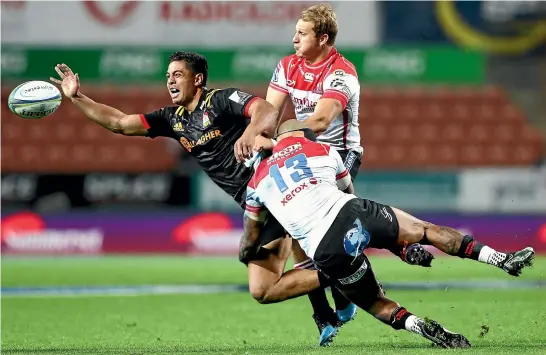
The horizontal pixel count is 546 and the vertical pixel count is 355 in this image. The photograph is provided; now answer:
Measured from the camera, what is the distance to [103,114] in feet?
26.8

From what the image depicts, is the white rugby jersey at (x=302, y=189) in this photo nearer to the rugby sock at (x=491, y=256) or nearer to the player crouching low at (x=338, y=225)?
the player crouching low at (x=338, y=225)

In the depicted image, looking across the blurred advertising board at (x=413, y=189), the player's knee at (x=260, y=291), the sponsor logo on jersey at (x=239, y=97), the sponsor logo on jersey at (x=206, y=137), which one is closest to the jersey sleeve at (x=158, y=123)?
the sponsor logo on jersey at (x=206, y=137)

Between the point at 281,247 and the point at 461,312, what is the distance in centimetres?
303

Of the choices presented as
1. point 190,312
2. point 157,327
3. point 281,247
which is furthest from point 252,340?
point 190,312

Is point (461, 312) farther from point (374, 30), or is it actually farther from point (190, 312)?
point (374, 30)

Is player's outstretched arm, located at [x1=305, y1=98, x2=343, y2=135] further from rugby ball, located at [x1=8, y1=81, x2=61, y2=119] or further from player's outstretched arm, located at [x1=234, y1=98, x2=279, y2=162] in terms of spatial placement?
rugby ball, located at [x1=8, y1=81, x2=61, y2=119]

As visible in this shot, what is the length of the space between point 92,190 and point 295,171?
48.6 ft

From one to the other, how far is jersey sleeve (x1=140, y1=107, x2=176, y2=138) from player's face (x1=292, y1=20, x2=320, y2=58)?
116 cm

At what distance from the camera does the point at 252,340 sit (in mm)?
8070

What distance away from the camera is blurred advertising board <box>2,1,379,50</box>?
22562mm

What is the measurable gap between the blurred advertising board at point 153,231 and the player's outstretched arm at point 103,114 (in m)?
11.1

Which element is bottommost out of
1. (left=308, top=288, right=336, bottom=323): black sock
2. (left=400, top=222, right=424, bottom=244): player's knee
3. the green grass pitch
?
the green grass pitch

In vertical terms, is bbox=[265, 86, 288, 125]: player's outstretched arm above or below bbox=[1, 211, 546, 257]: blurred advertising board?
above

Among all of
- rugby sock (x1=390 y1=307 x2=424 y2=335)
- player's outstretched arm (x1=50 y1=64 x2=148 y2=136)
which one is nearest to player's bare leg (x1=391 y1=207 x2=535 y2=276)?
rugby sock (x1=390 y1=307 x2=424 y2=335)
